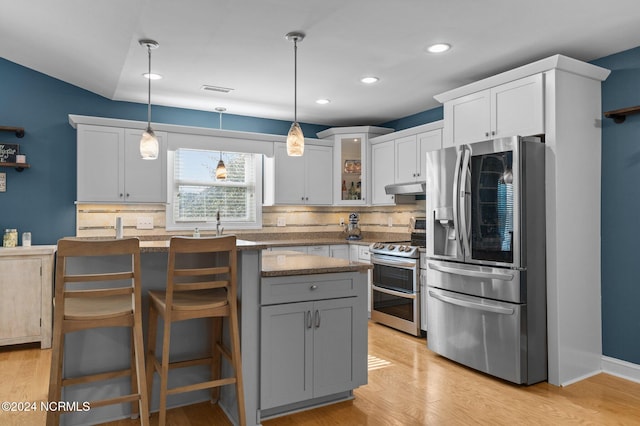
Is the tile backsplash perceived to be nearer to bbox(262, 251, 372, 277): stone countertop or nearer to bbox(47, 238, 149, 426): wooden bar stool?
bbox(262, 251, 372, 277): stone countertop

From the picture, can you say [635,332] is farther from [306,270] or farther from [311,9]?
[311,9]

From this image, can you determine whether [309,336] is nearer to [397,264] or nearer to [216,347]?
[216,347]

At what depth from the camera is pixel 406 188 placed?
16.2 feet

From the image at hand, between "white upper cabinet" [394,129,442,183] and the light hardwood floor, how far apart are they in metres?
2.11

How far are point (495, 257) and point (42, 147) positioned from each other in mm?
4381

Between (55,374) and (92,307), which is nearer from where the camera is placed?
(55,374)

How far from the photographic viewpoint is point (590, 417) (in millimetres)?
2770

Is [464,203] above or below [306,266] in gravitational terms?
above

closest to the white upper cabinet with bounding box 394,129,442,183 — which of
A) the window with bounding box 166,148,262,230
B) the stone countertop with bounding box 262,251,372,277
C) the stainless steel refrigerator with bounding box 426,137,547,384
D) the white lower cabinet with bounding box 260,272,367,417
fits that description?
the stainless steel refrigerator with bounding box 426,137,547,384

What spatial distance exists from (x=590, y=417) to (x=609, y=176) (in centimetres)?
185

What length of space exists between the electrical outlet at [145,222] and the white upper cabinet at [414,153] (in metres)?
2.88

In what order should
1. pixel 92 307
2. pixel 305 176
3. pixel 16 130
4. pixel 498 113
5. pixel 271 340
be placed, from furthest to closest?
pixel 305 176, pixel 16 130, pixel 498 113, pixel 271 340, pixel 92 307

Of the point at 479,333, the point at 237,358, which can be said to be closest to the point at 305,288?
the point at 237,358

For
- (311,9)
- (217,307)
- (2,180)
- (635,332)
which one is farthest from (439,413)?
(2,180)
